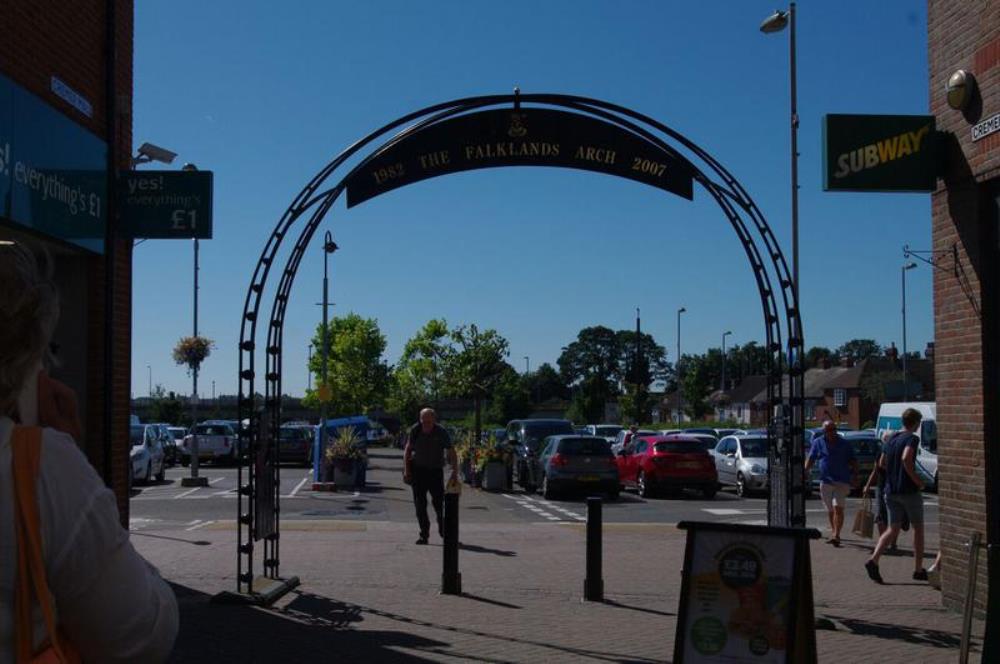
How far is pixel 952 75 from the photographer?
9.42m

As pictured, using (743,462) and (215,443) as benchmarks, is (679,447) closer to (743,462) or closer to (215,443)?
(743,462)

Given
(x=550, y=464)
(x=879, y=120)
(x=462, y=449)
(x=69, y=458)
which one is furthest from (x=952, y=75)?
(x=462, y=449)

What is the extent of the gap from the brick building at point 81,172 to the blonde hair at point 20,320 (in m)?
6.11

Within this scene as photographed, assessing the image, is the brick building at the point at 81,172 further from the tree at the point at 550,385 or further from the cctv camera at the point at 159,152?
the tree at the point at 550,385

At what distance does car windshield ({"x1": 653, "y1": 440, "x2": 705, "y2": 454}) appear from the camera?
24953 mm

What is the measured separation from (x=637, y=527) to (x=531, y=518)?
276 cm

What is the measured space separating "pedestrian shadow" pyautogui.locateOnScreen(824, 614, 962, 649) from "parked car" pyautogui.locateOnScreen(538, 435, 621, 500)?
47.5 ft

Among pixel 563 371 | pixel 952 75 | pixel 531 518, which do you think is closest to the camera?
pixel 952 75

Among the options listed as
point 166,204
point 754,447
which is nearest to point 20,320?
point 166,204

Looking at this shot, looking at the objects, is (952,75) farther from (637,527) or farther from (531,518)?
(531,518)

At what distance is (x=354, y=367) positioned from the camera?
235 ft

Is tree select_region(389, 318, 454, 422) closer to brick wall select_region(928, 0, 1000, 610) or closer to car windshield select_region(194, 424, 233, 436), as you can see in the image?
car windshield select_region(194, 424, 233, 436)

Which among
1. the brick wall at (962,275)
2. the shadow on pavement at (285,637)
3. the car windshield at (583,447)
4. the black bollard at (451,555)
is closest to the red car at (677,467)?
the car windshield at (583,447)

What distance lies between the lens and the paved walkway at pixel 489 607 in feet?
26.7
